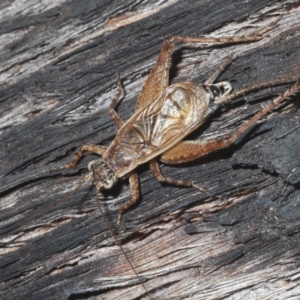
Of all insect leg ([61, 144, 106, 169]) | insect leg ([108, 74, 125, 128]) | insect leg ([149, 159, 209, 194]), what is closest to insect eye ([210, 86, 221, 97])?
insect leg ([149, 159, 209, 194])

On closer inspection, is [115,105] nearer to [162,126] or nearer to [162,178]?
[162,126]

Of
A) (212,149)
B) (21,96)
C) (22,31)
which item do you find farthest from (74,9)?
(212,149)

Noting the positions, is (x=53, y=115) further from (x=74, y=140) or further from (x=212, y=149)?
(x=212, y=149)

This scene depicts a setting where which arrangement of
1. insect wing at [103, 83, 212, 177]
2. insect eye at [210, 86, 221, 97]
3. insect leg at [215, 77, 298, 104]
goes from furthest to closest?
insect wing at [103, 83, 212, 177] < insect eye at [210, 86, 221, 97] < insect leg at [215, 77, 298, 104]

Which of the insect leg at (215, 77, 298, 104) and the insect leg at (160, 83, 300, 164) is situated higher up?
the insect leg at (215, 77, 298, 104)

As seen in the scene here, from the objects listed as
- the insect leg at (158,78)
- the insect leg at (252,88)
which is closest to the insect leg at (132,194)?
the insect leg at (158,78)

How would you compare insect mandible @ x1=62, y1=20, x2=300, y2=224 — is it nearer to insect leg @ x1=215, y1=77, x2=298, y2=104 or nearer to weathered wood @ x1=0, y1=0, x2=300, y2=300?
insect leg @ x1=215, y1=77, x2=298, y2=104

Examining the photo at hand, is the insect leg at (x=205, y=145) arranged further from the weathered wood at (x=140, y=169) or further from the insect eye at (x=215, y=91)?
the insect eye at (x=215, y=91)

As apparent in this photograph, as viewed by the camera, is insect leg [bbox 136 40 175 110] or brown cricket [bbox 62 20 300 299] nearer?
brown cricket [bbox 62 20 300 299]
